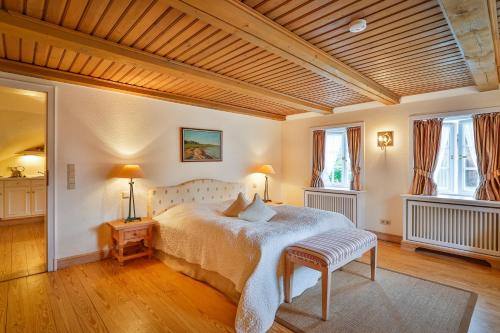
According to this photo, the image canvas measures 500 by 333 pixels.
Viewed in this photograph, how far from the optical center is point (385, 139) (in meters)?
4.55

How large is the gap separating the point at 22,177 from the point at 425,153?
758 cm

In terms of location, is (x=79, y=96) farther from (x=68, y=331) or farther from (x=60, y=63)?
(x=68, y=331)

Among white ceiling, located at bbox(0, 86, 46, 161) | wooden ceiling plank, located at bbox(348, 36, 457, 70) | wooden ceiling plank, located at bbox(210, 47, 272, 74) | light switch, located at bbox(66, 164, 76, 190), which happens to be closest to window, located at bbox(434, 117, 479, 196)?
wooden ceiling plank, located at bbox(348, 36, 457, 70)

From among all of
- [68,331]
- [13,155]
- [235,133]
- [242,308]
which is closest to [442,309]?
[242,308]

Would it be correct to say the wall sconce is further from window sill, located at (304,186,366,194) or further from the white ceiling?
the white ceiling

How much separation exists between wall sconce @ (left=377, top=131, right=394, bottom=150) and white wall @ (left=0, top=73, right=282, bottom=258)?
2993 millimetres

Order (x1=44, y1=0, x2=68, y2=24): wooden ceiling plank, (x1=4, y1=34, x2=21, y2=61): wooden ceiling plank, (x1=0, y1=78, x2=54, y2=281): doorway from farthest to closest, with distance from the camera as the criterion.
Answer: (x1=0, y1=78, x2=54, y2=281): doorway → (x1=4, y1=34, x2=21, y2=61): wooden ceiling plank → (x1=44, y1=0, x2=68, y2=24): wooden ceiling plank

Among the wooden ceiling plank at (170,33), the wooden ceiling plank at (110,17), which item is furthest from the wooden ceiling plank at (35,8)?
the wooden ceiling plank at (170,33)

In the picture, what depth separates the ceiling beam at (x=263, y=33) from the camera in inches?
69.1

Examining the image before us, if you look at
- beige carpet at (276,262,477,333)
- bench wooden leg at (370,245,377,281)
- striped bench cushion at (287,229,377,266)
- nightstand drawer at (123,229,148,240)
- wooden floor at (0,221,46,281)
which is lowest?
beige carpet at (276,262,477,333)

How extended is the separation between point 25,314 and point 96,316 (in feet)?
2.08

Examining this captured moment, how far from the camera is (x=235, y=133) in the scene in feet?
17.3

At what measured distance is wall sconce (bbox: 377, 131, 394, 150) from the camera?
451 centimetres

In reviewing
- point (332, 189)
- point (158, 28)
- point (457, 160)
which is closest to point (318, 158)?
point (332, 189)
